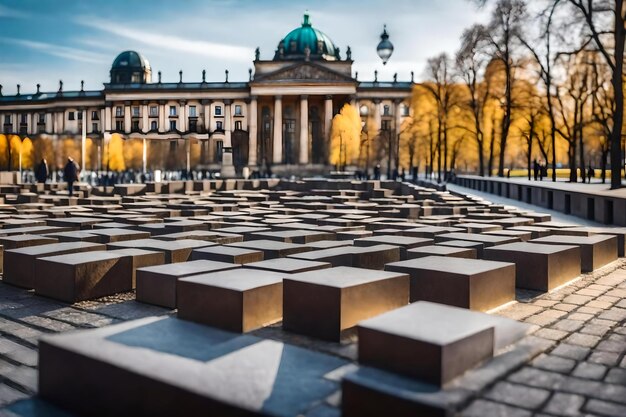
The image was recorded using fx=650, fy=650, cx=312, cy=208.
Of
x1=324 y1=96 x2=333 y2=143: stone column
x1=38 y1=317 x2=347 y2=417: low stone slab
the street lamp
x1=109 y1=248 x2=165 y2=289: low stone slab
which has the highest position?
x1=324 y1=96 x2=333 y2=143: stone column

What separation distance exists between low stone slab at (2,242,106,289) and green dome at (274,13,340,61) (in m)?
103

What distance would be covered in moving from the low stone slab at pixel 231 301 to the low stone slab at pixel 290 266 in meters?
0.57

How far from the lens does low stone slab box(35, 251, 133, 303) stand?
A: 6.66 m

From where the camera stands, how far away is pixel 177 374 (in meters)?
3.34

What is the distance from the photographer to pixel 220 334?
446 cm

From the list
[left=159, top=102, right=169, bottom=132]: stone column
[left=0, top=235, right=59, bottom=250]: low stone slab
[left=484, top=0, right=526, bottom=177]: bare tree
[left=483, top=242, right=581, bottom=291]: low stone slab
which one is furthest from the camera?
[left=159, top=102, right=169, bottom=132]: stone column

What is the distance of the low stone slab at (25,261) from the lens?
7.47 m

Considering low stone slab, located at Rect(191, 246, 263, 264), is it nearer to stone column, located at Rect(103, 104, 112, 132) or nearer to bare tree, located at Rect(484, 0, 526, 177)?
bare tree, located at Rect(484, 0, 526, 177)

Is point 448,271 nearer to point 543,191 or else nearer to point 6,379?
point 6,379

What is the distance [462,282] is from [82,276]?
3826mm

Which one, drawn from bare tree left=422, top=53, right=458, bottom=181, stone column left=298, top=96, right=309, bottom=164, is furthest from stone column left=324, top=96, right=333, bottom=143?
bare tree left=422, top=53, right=458, bottom=181

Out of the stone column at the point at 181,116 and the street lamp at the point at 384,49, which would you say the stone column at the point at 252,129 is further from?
the street lamp at the point at 384,49

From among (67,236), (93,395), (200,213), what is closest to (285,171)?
(200,213)

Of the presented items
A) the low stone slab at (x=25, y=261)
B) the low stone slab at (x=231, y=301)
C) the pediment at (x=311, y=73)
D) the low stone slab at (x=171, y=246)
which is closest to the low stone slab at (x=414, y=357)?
the low stone slab at (x=231, y=301)
